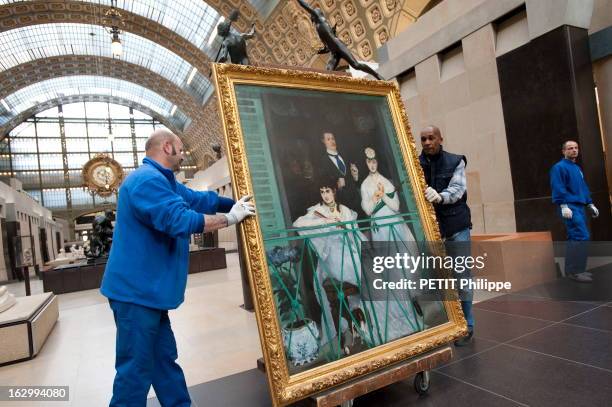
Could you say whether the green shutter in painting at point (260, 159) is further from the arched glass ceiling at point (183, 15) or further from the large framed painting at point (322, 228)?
the arched glass ceiling at point (183, 15)

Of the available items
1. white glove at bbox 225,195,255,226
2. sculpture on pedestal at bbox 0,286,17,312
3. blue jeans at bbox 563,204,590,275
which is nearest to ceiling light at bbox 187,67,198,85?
sculpture on pedestal at bbox 0,286,17,312

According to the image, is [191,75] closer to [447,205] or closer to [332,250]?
[447,205]

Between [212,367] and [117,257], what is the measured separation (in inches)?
69.7

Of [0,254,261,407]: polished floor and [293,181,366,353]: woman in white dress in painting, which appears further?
[0,254,261,407]: polished floor

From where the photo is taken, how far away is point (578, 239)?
4836mm

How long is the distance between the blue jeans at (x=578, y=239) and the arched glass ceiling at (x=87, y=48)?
25.3 m

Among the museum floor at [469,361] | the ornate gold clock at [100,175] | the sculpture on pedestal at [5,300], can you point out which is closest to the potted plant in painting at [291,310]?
the museum floor at [469,361]

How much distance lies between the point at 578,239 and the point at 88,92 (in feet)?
141

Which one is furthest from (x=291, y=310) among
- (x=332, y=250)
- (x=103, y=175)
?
(x=103, y=175)

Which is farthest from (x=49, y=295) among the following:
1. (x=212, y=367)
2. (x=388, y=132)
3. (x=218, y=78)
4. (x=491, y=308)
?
(x=491, y=308)

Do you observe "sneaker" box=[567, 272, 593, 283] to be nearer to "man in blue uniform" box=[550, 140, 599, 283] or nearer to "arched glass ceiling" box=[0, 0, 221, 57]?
"man in blue uniform" box=[550, 140, 599, 283]

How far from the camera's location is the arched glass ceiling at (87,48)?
79.9 ft

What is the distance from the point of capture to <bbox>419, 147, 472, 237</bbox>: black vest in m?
3.19

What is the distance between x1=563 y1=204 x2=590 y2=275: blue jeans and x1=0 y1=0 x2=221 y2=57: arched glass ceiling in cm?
1965
